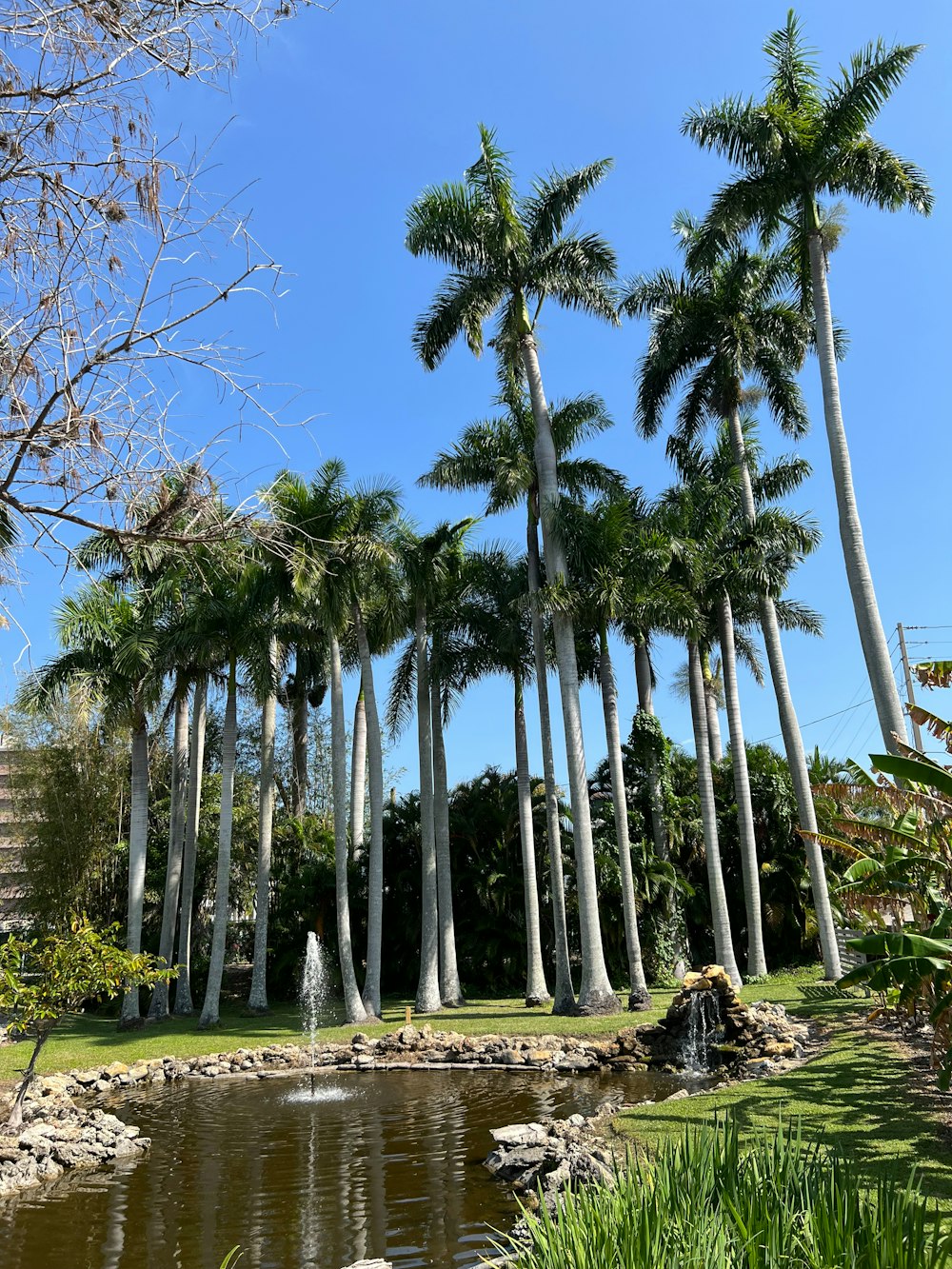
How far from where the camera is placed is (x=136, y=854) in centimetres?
2480

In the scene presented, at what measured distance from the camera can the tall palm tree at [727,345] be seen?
25812mm

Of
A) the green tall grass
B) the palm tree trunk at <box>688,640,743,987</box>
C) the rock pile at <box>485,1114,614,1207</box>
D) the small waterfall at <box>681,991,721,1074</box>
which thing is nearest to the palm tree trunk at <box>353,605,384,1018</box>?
the palm tree trunk at <box>688,640,743,987</box>

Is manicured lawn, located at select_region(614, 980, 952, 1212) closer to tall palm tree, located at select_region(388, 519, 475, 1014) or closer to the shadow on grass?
the shadow on grass

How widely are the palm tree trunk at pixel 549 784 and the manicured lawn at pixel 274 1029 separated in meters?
1.06

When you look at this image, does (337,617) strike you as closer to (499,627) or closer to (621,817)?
(499,627)

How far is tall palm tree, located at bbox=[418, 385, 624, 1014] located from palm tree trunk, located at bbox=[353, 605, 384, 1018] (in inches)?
174

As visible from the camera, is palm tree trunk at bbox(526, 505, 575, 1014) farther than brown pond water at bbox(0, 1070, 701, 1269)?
Yes

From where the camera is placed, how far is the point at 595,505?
25.1 metres

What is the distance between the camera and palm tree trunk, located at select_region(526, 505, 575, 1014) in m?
22.3

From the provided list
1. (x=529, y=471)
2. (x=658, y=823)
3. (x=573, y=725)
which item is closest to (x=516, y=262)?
(x=529, y=471)

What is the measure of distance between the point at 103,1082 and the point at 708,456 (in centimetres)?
2244

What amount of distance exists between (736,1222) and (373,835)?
20492 mm

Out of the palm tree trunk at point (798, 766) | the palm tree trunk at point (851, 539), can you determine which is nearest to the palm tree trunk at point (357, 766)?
the palm tree trunk at point (798, 766)

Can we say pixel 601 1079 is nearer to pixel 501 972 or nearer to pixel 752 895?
pixel 752 895
